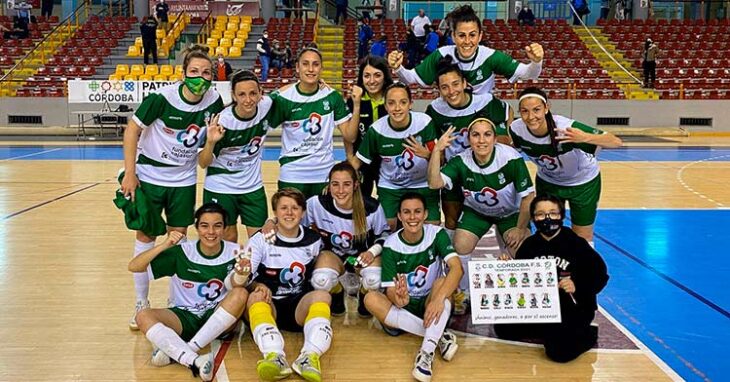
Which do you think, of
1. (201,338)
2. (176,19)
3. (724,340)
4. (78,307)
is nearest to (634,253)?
(724,340)

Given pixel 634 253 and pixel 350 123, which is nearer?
pixel 350 123

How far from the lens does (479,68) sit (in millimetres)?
4852

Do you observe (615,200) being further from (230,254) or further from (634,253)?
(230,254)

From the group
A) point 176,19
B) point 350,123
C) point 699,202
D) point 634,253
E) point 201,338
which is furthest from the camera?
point 176,19

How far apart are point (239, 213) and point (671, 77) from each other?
18.2 metres

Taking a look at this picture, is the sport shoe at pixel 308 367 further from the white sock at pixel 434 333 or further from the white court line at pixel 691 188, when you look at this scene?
Result: the white court line at pixel 691 188

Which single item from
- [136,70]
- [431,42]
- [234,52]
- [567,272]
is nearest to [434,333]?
[567,272]

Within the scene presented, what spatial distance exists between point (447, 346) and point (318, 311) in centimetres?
73

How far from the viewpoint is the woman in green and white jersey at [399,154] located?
4.51 metres

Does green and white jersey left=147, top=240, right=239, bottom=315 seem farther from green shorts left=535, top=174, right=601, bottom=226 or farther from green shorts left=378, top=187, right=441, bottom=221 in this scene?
green shorts left=535, top=174, right=601, bottom=226

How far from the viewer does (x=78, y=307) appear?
4.55m

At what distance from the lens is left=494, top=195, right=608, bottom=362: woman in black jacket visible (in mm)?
3771

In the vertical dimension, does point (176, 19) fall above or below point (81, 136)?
above

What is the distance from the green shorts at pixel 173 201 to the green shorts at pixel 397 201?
4.21 ft
